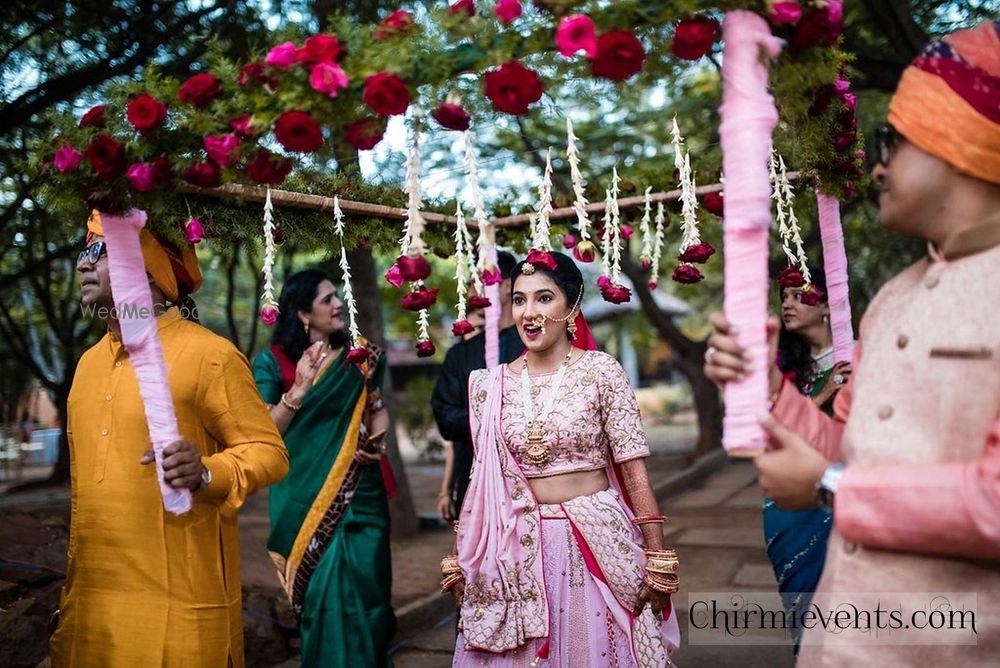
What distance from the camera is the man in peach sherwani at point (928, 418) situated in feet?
5.59

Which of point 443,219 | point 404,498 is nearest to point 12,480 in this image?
point 404,498

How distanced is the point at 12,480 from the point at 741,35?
52.5 feet

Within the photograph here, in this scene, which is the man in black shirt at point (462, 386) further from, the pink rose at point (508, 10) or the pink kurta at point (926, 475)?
the pink kurta at point (926, 475)

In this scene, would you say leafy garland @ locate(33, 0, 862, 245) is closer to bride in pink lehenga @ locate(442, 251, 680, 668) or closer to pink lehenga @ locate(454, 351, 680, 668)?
bride in pink lehenga @ locate(442, 251, 680, 668)

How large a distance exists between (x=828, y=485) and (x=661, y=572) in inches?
63.4

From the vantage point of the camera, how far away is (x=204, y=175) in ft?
7.66

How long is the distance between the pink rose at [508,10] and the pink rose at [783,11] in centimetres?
59

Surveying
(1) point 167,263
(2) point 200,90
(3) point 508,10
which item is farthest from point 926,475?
(1) point 167,263

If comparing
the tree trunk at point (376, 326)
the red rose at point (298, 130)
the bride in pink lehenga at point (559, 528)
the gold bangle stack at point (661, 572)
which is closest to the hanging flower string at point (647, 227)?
the bride in pink lehenga at point (559, 528)

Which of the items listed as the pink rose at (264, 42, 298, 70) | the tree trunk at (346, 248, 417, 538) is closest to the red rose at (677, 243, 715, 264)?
the pink rose at (264, 42, 298, 70)

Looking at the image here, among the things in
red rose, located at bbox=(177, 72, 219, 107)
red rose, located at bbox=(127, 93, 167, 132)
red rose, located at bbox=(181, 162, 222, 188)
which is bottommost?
red rose, located at bbox=(181, 162, 222, 188)

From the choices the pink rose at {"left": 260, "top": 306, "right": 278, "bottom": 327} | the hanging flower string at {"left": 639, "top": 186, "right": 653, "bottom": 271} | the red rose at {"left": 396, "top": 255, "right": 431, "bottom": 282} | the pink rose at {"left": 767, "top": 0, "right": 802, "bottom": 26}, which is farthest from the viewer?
the hanging flower string at {"left": 639, "top": 186, "right": 653, "bottom": 271}

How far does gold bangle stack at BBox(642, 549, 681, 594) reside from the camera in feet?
10.9

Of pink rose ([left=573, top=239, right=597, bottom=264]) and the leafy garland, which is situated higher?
the leafy garland
